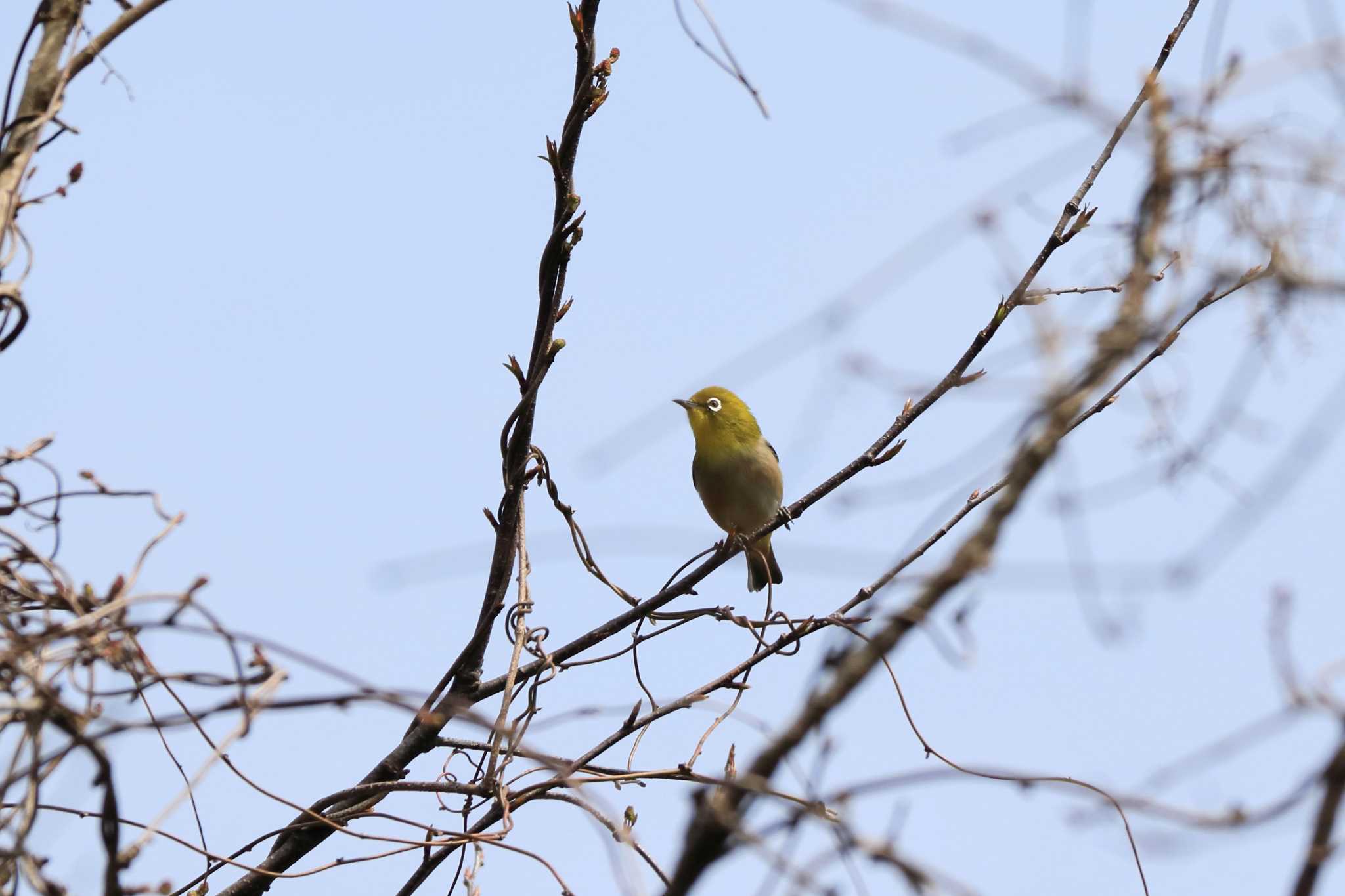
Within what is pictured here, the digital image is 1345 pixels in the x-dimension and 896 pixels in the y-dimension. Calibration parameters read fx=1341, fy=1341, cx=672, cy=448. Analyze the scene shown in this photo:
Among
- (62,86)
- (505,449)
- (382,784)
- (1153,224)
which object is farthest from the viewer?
(505,449)

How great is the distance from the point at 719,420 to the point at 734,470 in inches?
13.6

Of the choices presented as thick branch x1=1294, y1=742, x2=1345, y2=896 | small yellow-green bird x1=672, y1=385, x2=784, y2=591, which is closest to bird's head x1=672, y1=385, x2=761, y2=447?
small yellow-green bird x1=672, y1=385, x2=784, y2=591

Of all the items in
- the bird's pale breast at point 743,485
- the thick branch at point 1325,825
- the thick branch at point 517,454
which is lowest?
the thick branch at point 1325,825

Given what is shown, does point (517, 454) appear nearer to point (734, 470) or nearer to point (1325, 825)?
point (1325, 825)

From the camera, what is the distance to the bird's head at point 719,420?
25.2ft

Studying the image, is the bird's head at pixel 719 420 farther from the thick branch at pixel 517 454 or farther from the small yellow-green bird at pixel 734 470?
the thick branch at pixel 517 454

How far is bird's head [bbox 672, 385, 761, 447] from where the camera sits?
767 cm

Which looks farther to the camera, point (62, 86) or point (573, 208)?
point (573, 208)

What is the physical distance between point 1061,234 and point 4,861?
8.04ft

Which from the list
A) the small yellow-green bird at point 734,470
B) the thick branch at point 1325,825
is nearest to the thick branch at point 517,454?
the thick branch at point 1325,825

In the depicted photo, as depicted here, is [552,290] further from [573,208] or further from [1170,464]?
Result: [1170,464]

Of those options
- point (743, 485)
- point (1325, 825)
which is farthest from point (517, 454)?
point (743, 485)

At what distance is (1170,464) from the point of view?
2.21 m

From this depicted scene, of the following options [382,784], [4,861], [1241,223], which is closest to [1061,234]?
[1241,223]
